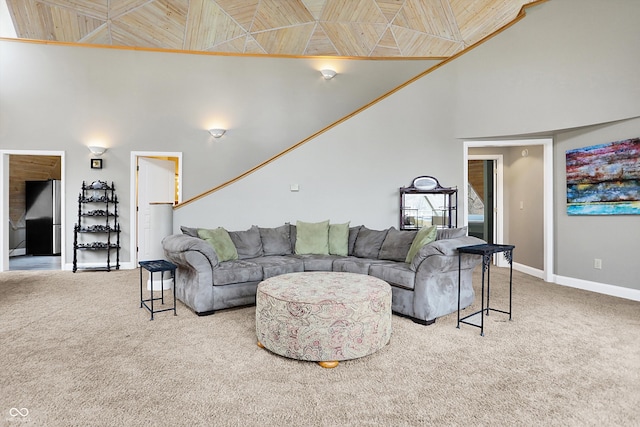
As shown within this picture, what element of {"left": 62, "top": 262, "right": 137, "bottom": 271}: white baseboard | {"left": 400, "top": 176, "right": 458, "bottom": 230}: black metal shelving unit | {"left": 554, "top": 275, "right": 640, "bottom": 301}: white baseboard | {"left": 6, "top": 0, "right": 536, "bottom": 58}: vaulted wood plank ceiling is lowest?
{"left": 554, "top": 275, "right": 640, "bottom": 301}: white baseboard

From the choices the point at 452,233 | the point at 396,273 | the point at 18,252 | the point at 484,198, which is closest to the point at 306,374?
the point at 396,273

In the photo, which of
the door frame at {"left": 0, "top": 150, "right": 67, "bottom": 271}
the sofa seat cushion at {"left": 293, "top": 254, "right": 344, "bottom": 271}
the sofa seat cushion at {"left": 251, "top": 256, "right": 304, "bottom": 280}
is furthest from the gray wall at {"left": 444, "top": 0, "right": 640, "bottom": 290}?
the door frame at {"left": 0, "top": 150, "right": 67, "bottom": 271}

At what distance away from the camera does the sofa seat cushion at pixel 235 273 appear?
373cm

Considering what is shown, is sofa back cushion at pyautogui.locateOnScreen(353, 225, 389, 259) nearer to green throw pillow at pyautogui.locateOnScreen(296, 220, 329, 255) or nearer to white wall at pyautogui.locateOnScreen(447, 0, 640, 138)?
green throw pillow at pyautogui.locateOnScreen(296, 220, 329, 255)

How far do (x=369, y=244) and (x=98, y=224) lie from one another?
4.64 meters

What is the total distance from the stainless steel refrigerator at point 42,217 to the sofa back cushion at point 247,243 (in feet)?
19.6

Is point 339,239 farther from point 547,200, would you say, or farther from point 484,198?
point 484,198

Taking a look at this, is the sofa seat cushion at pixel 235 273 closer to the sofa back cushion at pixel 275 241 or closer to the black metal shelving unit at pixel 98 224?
the sofa back cushion at pixel 275 241

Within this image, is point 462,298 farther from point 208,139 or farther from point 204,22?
point 204,22

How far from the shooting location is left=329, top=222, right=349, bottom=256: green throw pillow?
189 inches

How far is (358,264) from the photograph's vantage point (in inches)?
161

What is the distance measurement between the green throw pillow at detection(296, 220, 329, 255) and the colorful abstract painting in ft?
10.7

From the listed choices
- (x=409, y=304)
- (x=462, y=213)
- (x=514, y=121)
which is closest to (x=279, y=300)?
(x=409, y=304)

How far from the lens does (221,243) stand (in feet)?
13.8
